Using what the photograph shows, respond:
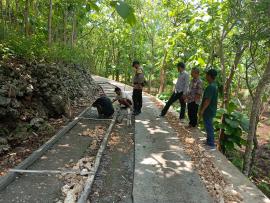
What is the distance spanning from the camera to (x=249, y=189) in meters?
5.02

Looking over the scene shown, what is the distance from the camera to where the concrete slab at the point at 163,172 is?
4583 millimetres

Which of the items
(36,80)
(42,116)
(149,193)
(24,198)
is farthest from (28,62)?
(149,193)

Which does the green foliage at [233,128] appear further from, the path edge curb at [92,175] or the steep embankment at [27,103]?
the steep embankment at [27,103]

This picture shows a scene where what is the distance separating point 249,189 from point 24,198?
3.87 meters

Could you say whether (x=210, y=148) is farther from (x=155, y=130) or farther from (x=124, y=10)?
(x=124, y=10)

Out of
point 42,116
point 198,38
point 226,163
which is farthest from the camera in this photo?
point 198,38

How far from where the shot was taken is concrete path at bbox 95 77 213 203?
4.57 m

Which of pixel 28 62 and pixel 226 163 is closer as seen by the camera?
pixel 226 163

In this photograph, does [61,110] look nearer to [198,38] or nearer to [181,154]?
[181,154]

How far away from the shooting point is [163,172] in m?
5.48

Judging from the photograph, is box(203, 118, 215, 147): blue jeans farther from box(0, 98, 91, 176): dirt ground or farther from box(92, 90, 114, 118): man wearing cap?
box(0, 98, 91, 176): dirt ground

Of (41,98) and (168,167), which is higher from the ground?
(41,98)

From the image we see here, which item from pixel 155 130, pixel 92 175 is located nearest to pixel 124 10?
pixel 92 175

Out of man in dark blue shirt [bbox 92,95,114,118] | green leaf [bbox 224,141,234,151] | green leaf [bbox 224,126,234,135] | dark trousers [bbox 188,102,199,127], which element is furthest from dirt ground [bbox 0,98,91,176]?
green leaf [bbox 224,141,234,151]
